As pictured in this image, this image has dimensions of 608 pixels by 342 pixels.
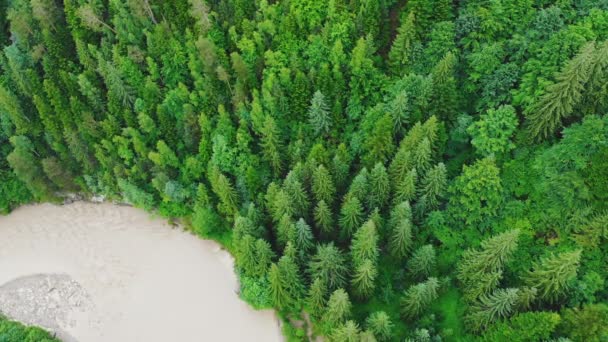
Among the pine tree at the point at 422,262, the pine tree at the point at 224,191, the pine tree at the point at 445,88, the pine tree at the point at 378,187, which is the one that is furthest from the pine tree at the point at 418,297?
the pine tree at the point at 224,191

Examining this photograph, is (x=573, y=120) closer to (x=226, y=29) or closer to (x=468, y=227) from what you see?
(x=468, y=227)

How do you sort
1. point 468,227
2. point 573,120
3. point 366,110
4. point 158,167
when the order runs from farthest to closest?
1. point 158,167
2. point 366,110
3. point 468,227
4. point 573,120

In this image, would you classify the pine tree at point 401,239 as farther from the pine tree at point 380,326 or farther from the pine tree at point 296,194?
the pine tree at point 296,194

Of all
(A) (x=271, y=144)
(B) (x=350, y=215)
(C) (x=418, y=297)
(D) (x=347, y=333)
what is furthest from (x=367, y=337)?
(A) (x=271, y=144)

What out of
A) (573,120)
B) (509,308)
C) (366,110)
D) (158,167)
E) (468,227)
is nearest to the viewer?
(509,308)

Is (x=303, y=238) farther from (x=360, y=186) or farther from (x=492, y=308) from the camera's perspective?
(x=492, y=308)

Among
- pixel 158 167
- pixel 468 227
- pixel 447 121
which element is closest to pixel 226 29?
pixel 158 167
